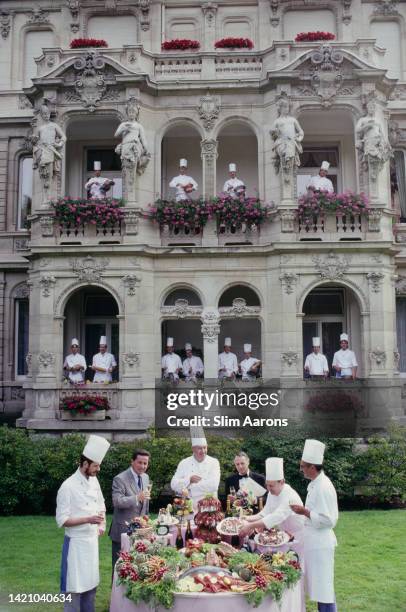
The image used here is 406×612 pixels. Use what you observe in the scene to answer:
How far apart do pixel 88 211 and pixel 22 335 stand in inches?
250

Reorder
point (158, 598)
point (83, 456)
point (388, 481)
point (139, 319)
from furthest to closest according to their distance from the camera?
1. point (139, 319)
2. point (388, 481)
3. point (83, 456)
4. point (158, 598)

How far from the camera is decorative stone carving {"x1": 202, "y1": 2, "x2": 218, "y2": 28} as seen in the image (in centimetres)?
2284

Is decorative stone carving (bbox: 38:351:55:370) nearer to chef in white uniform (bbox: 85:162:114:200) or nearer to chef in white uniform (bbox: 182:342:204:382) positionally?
chef in white uniform (bbox: 182:342:204:382)

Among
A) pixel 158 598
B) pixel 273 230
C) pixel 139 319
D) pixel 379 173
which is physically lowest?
pixel 158 598

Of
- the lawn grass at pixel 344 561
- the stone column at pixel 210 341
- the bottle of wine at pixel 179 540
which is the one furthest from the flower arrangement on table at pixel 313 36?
the bottle of wine at pixel 179 540

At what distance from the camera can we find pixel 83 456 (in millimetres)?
7961

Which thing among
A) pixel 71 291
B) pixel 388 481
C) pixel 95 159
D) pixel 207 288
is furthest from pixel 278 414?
pixel 95 159

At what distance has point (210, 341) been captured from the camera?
19109 millimetres

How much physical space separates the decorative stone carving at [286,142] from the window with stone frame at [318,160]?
105 inches

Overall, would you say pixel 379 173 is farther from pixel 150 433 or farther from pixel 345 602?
pixel 345 602

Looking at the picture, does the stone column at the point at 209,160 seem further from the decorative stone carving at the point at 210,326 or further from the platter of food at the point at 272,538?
A: the platter of food at the point at 272,538

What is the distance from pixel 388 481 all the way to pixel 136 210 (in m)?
10.6

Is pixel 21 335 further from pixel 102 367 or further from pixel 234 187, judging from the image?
pixel 234 187

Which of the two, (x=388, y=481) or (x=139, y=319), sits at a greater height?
(x=139, y=319)
